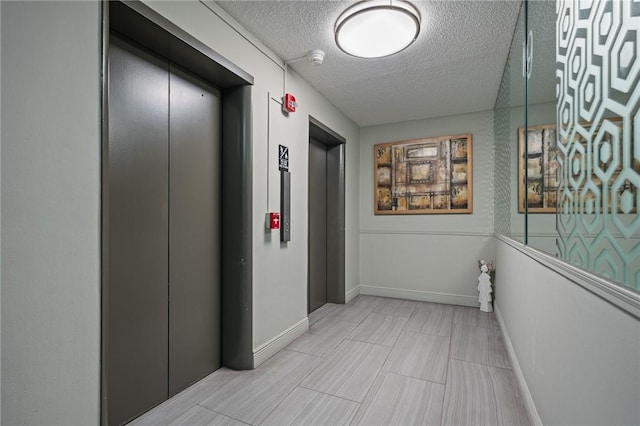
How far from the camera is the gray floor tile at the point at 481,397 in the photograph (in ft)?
5.47

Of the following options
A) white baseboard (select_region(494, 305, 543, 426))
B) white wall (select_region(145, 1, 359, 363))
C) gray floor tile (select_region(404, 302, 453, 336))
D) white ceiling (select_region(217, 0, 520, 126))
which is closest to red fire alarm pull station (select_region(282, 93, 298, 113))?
white wall (select_region(145, 1, 359, 363))

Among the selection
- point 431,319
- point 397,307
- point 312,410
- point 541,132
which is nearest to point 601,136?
point 541,132

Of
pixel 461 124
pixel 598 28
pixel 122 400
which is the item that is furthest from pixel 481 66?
pixel 122 400

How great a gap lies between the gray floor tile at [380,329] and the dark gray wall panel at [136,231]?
174 cm

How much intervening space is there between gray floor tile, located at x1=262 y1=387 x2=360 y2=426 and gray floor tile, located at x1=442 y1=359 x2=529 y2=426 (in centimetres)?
55

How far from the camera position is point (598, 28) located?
875 millimetres

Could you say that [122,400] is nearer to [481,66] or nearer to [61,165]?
[61,165]

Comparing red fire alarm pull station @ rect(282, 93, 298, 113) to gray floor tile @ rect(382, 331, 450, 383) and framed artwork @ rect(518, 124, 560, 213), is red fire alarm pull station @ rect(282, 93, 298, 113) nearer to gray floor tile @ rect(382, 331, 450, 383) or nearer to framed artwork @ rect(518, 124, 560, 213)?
framed artwork @ rect(518, 124, 560, 213)

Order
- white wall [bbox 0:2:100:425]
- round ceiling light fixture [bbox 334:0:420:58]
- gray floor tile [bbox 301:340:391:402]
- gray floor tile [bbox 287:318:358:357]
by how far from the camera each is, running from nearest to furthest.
A: 1. white wall [bbox 0:2:100:425]
2. round ceiling light fixture [bbox 334:0:420:58]
3. gray floor tile [bbox 301:340:391:402]
4. gray floor tile [bbox 287:318:358:357]

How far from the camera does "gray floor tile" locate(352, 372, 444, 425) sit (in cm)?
166

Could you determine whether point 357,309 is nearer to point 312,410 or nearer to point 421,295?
point 421,295

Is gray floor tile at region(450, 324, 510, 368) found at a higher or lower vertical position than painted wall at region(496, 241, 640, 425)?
lower

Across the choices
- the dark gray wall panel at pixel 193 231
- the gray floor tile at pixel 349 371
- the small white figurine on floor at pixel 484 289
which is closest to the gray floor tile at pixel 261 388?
the gray floor tile at pixel 349 371

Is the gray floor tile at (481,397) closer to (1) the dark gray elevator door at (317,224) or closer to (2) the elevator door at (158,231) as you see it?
(2) the elevator door at (158,231)
